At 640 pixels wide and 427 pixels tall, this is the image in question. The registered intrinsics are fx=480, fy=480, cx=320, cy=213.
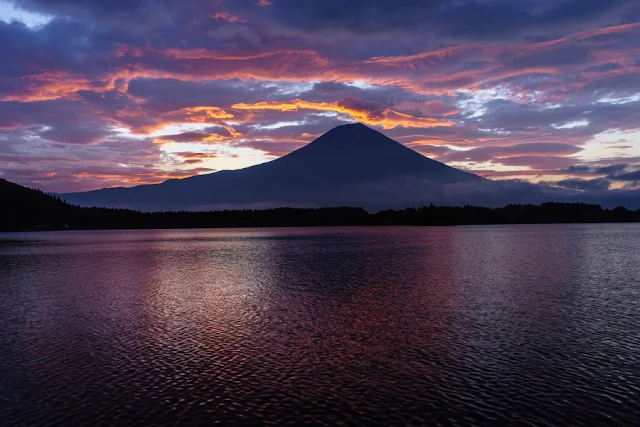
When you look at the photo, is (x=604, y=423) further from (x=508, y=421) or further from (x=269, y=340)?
(x=269, y=340)

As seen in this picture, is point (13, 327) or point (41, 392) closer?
point (41, 392)

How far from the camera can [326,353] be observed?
25.2 m

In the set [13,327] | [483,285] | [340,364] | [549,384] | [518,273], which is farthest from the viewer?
[518,273]

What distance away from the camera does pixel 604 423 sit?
53.6 feet

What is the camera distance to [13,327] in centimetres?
3250

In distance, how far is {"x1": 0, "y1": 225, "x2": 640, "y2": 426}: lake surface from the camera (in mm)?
17906

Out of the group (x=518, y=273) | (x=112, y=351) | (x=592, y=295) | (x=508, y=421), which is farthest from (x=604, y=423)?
(x=518, y=273)

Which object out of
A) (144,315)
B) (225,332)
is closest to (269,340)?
(225,332)

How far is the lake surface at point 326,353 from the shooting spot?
1791cm

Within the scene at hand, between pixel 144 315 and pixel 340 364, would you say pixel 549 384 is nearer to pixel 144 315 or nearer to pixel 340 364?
pixel 340 364

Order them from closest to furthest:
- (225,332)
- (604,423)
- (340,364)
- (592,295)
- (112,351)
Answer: (604,423)
(340,364)
(112,351)
(225,332)
(592,295)

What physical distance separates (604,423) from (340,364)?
36.5ft

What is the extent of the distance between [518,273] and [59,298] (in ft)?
162

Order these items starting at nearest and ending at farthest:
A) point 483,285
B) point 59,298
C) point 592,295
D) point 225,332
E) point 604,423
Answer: point 604,423
point 225,332
point 592,295
point 59,298
point 483,285
